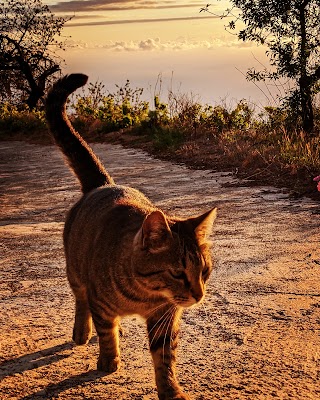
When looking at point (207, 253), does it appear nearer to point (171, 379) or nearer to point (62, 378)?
point (171, 379)

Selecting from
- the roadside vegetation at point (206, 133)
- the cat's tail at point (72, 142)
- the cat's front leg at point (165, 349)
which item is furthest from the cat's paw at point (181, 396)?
the roadside vegetation at point (206, 133)

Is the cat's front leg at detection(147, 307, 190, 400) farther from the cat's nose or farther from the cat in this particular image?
the cat's nose

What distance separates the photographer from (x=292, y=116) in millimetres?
12188

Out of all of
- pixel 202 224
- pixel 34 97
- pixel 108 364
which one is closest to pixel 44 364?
pixel 108 364

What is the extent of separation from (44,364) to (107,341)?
0.41 m

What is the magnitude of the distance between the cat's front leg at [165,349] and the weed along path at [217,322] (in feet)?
0.37

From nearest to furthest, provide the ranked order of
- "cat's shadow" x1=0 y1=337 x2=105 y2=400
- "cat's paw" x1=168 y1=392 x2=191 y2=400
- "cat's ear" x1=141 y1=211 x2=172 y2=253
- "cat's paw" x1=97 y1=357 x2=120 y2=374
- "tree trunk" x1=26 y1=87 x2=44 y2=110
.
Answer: "cat's ear" x1=141 y1=211 x2=172 y2=253, "cat's paw" x1=168 y1=392 x2=191 y2=400, "cat's shadow" x1=0 y1=337 x2=105 y2=400, "cat's paw" x1=97 y1=357 x2=120 y2=374, "tree trunk" x1=26 y1=87 x2=44 y2=110

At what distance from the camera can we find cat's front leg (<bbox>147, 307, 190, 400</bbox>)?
9.62 ft

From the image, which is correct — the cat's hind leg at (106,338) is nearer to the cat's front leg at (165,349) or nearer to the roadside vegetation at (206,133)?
the cat's front leg at (165,349)

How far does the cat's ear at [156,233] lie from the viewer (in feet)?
8.84

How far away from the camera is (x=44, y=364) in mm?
3311

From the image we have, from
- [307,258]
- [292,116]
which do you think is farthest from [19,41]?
[307,258]

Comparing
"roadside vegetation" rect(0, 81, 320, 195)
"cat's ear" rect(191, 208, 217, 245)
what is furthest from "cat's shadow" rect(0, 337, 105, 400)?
"roadside vegetation" rect(0, 81, 320, 195)

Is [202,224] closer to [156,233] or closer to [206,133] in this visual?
[156,233]
